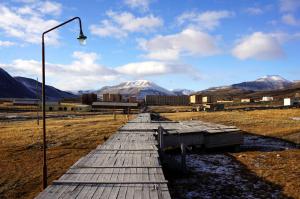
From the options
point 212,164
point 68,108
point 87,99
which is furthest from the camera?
point 87,99

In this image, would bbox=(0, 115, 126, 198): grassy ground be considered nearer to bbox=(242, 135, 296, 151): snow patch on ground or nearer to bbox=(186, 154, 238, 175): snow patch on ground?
bbox=(186, 154, 238, 175): snow patch on ground

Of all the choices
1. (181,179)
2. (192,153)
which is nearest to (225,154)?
(192,153)

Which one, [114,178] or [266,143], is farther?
[266,143]

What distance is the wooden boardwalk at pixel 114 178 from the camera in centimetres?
1026

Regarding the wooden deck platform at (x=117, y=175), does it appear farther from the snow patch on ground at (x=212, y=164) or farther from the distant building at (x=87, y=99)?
the distant building at (x=87, y=99)

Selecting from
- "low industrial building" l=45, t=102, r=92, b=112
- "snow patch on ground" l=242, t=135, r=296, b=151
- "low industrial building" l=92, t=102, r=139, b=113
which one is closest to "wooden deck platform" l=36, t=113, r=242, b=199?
"snow patch on ground" l=242, t=135, r=296, b=151

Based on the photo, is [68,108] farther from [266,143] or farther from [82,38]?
[82,38]

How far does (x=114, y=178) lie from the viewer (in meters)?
12.2

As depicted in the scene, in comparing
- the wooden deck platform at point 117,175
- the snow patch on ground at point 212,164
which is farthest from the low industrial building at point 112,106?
the wooden deck platform at point 117,175

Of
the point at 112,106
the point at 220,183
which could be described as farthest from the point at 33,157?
the point at 112,106

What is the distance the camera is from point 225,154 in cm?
2786

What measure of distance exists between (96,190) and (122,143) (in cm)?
1102

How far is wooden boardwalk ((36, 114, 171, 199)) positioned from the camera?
33.7 feet

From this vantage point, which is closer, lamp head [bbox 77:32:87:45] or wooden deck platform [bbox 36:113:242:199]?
wooden deck platform [bbox 36:113:242:199]
